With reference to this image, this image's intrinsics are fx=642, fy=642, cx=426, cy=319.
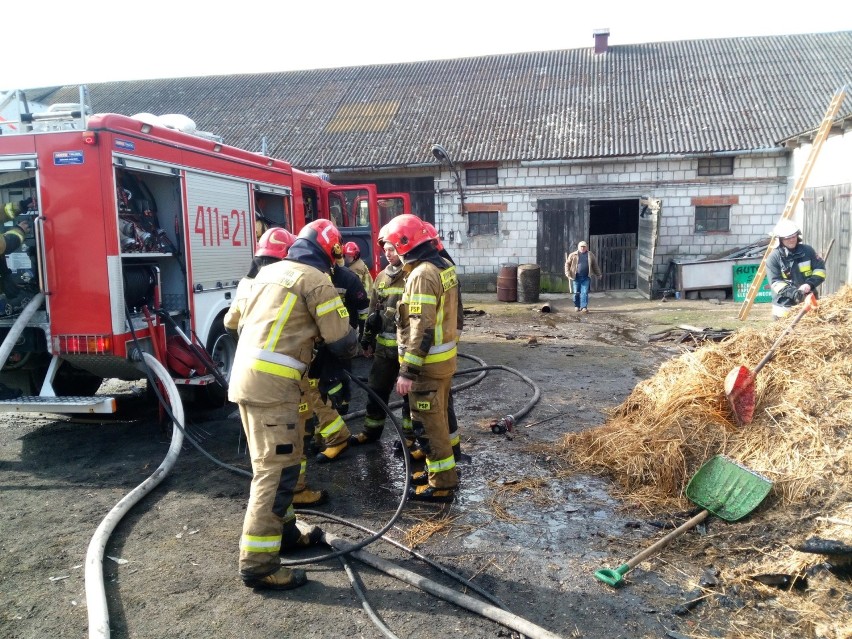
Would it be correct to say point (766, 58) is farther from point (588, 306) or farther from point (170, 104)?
point (170, 104)

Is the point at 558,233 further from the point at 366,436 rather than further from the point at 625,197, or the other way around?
the point at 366,436

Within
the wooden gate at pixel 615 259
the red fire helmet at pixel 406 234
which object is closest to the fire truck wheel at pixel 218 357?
the red fire helmet at pixel 406 234

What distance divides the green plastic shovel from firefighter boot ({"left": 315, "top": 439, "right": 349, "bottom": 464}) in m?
2.59

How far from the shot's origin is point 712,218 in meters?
16.6

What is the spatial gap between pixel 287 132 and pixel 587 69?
32.0 ft

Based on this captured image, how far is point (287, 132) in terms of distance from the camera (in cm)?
1977

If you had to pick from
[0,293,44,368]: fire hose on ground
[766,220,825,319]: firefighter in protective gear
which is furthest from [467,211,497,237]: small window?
[0,293,44,368]: fire hose on ground

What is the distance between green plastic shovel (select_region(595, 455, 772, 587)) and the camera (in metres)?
3.85

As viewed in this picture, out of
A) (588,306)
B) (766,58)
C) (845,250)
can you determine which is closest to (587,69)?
(766,58)

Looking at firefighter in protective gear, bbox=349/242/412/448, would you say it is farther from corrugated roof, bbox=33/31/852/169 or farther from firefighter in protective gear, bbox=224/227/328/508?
corrugated roof, bbox=33/31/852/169

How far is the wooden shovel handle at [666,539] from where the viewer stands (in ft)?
11.3

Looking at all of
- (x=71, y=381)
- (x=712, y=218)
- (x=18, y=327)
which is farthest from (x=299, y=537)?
(x=712, y=218)

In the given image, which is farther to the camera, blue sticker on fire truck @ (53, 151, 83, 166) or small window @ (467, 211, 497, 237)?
small window @ (467, 211, 497, 237)

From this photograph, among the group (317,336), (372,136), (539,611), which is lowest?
(539,611)
